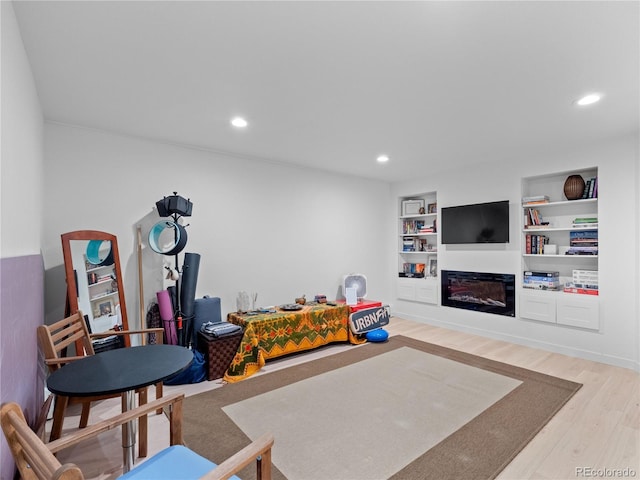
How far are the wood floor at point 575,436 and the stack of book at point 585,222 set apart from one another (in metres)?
1.56

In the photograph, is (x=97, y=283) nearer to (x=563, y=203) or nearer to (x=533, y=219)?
(x=533, y=219)

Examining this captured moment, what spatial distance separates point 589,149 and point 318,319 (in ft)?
12.4

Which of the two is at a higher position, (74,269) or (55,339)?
(74,269)

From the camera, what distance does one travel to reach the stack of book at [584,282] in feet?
12.1

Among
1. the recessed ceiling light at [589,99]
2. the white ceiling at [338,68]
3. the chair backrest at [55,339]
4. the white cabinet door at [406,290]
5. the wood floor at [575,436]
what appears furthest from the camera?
the white cabinet door at [406,290]

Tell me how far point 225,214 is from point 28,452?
3.21 metres

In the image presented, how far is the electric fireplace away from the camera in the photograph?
14.4ft

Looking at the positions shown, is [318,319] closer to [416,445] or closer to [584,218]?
[416,445]

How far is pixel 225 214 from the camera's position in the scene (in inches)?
157

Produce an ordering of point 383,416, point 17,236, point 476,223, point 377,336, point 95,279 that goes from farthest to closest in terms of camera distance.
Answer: point 476,223
point 377,336
point 95,279
point 383,416
point 17,236

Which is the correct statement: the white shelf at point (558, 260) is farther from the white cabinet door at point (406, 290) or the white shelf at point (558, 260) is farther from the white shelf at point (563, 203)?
the white cabinet door at point (406, 290)

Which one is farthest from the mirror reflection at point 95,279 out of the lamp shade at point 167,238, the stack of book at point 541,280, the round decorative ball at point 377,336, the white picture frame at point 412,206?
the stack of book at point 541,280

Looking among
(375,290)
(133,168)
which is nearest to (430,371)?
(375,290)

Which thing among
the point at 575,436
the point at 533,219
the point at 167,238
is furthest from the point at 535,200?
the point at 167,238
